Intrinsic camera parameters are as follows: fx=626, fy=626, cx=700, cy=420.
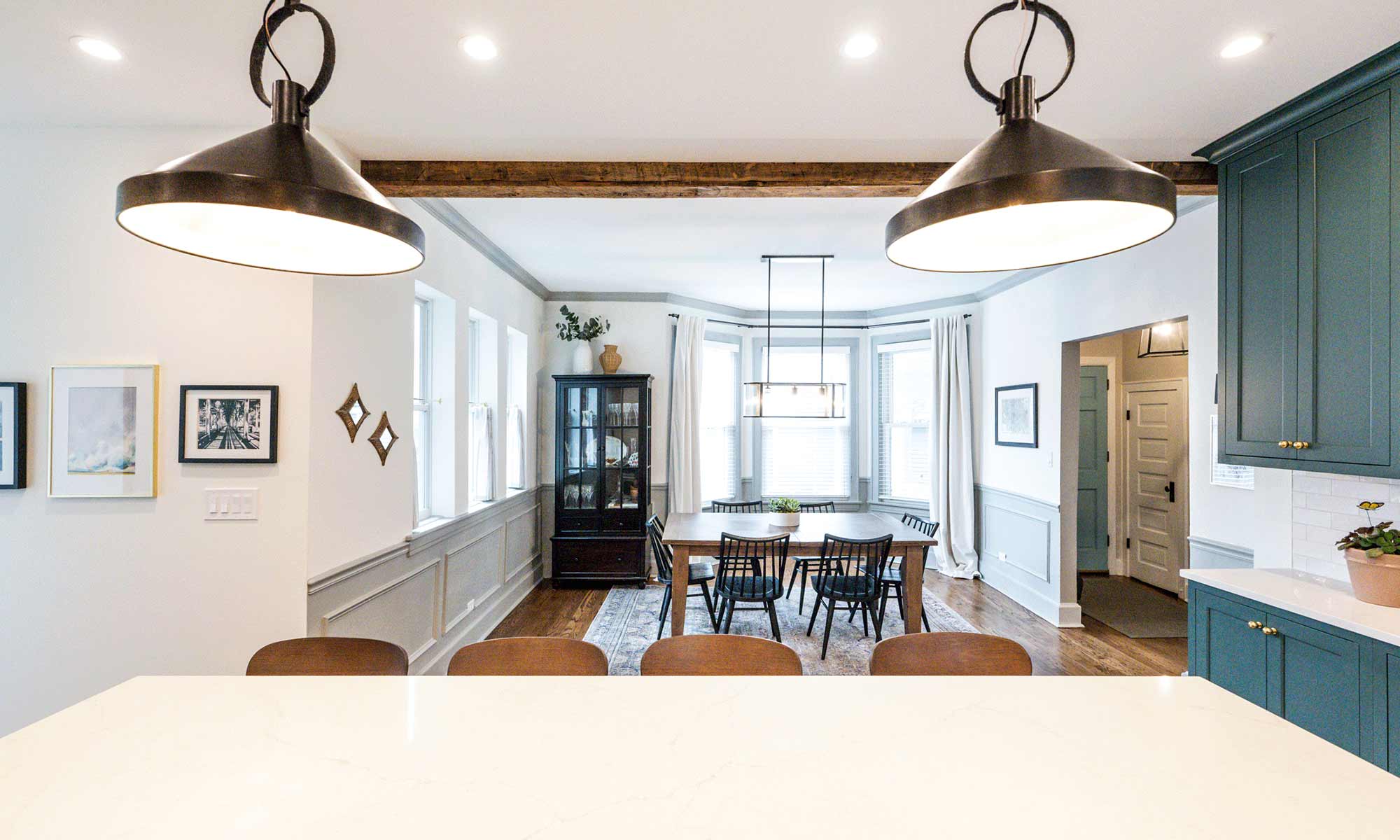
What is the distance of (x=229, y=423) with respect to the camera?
95.9 inches

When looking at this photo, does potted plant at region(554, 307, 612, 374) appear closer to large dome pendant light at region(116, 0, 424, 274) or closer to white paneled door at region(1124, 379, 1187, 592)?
large dome pendant light at region(116, 0, 424, 274)

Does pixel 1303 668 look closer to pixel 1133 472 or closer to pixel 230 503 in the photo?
pixel 230 503

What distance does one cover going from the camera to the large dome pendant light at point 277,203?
0.87 m

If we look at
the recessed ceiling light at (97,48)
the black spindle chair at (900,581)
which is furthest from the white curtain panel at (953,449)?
the recessed ceiling light at (97,48)

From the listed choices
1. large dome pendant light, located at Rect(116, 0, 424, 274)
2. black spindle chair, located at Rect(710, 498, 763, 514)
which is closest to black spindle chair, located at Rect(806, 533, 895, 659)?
black spindle chair, located at Rect(710, 498, 763, 514)

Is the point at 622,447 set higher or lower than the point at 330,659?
higher

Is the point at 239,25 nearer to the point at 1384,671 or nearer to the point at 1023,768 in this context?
the point at 1023,768

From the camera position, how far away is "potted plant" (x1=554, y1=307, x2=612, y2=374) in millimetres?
5504

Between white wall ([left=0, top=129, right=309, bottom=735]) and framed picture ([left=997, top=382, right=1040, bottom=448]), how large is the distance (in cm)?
479

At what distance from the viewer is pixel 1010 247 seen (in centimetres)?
119

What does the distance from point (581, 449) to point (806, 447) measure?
2.49m

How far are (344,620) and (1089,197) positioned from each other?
2948 mm

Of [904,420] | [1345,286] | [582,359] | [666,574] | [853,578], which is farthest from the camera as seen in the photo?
[904,420]

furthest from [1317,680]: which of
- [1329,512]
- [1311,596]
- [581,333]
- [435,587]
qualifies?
[581,333]
